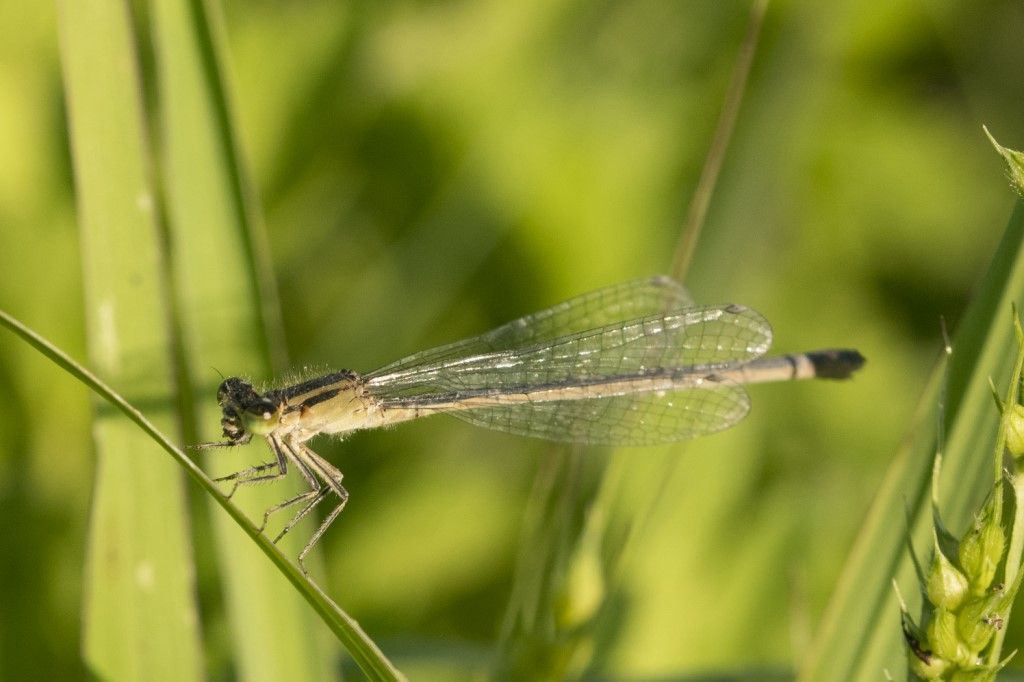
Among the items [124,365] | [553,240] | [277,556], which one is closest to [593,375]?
[553,240]

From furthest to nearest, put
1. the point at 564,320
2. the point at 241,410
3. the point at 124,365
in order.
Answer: the point at 564,320, the point at 241,410, the point at 124,365

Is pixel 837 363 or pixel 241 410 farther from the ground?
pixel 837 363

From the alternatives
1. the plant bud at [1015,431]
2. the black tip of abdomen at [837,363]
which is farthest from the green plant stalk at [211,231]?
the black tip of abdomen at [837,363]

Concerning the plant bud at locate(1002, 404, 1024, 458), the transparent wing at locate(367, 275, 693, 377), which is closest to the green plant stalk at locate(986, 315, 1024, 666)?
the plant bud at locate(1002, 404, 1024, 458)

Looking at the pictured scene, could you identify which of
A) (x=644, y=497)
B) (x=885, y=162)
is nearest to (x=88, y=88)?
(x=644, y=497)

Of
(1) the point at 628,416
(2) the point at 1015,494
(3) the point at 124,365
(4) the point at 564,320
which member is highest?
(2) the point at 1015,494

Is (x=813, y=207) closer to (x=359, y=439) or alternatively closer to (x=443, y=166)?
(x=443, y=166)

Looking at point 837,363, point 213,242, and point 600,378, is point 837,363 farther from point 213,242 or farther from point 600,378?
point 213,242
